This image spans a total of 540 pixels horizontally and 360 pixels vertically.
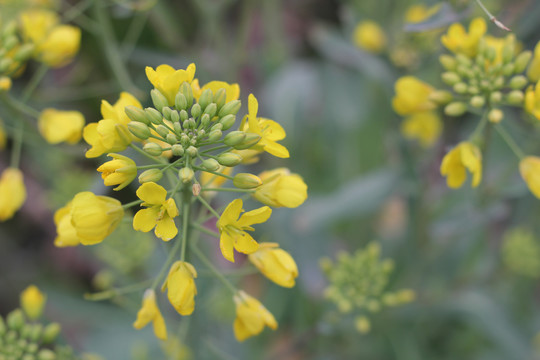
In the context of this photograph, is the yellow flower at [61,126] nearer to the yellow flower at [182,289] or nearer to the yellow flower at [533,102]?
the yellow flower at [182,289]

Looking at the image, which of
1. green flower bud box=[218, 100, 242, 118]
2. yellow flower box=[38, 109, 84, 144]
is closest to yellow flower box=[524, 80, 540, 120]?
green flower bud box=[218, 100, 242, 118]

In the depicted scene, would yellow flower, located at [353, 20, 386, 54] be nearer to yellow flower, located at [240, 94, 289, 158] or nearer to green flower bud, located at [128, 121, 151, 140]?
yellow flower, located at [240, 94, 289, 158]

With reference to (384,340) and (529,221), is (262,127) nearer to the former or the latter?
(384,340)

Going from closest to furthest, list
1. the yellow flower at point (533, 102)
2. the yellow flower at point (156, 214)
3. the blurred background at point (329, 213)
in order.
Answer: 1. the yellow flower at point (156, 214)
2. the yellow flower at point (533, 102)
3. the blurred background at point (329, 213)

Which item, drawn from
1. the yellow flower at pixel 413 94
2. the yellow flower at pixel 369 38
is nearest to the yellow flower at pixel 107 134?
the yellow flower at pixel 413 94

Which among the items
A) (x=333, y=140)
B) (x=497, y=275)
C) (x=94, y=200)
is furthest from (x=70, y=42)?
(x=497, y=275)
